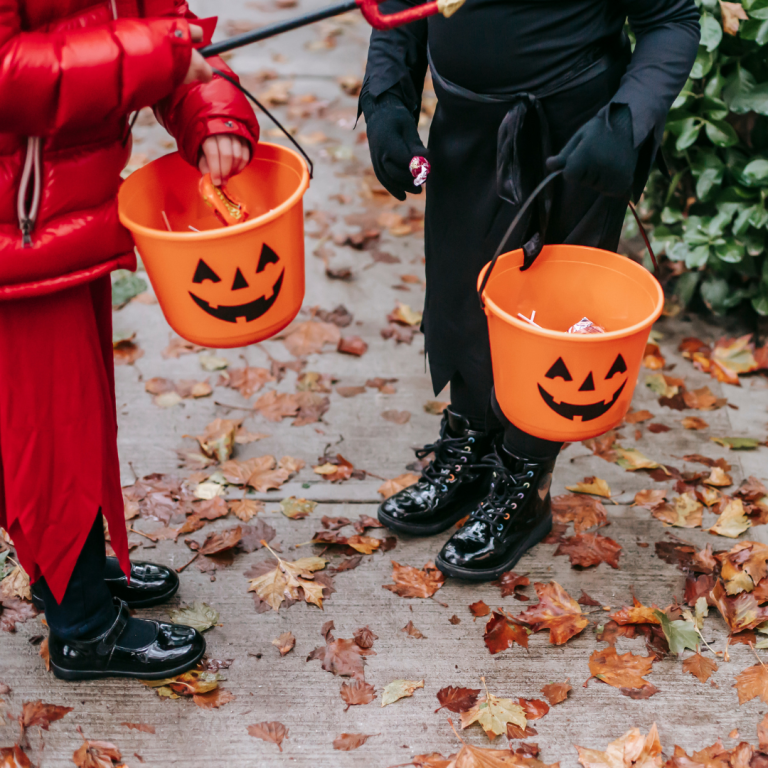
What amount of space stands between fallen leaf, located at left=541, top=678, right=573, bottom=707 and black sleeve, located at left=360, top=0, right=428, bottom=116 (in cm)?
151

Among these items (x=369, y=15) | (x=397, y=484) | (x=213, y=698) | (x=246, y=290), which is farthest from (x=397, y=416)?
(x=369, y=15)

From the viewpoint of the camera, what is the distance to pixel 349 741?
1.79 metres

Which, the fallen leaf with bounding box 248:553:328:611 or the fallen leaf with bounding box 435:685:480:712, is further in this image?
the fallen leaf with bounding box 248:553:328:611

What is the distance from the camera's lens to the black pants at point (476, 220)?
177 cm

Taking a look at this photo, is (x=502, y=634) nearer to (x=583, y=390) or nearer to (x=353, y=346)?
(x=583, y=390)

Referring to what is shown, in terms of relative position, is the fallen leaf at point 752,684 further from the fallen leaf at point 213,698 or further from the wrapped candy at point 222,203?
the wrapped candy at point 222,203

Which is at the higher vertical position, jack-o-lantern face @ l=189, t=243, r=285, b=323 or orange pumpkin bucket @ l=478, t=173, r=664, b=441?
jack-o-lantern face @ l=189, t=243, r=285, b=323

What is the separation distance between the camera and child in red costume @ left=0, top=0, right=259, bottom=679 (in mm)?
1248

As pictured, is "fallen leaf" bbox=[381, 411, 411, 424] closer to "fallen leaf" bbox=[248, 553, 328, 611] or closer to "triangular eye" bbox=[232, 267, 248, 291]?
"fallen leaf" bbox=[248, 553, 328, 611]

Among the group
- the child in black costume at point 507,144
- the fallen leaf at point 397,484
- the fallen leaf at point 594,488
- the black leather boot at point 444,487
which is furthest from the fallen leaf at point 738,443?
the fallen leaf at point 397,484

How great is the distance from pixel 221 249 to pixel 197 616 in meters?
1.12

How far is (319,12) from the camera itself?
1.28 m

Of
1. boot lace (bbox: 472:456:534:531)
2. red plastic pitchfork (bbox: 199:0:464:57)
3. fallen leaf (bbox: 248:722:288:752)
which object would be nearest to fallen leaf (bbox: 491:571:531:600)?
boot lace (bbox: 472:456:534:531)

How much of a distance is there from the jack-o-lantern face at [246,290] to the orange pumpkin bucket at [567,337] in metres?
0.45
